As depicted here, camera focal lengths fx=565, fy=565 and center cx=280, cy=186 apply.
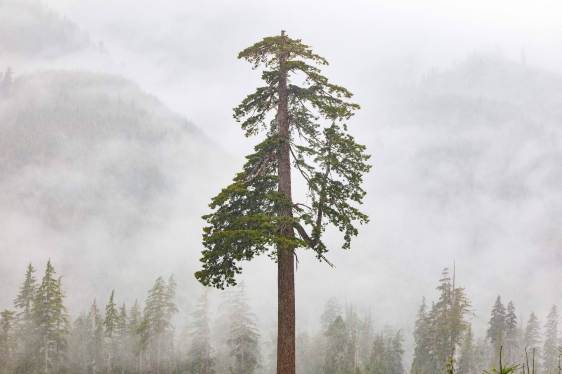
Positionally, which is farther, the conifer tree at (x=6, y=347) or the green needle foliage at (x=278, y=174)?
the conifer tree at (x=6, y=347)

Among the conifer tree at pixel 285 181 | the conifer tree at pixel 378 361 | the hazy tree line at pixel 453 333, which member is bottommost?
the conifer tree at pixel 378 361

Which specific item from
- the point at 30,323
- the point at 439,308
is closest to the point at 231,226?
the point at 439,308

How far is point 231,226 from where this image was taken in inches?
613

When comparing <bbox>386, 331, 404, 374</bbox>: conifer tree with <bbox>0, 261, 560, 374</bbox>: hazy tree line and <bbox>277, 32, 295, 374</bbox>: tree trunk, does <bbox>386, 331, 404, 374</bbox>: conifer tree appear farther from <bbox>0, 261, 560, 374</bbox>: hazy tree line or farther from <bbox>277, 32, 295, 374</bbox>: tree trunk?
<bbox>277, 32, 295, 374</bbox>: tree trunk

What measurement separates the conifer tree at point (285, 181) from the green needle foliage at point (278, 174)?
29 mm

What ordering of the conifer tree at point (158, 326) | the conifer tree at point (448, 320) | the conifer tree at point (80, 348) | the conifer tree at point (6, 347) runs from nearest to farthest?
1. the conifer tree at point (448, 320)
2. the conifer tree at point (6, 347)
3. the conifer tree at point (158, 326)
4. the conifer tree at point (80, 348)

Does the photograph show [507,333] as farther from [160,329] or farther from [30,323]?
[30,323]

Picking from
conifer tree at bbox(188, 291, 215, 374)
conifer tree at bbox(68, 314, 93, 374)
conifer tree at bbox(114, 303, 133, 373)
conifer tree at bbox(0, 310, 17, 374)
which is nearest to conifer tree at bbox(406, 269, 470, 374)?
conifer tree at bbox(188, 291, 215, 374)

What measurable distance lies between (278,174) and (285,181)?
0.40 m

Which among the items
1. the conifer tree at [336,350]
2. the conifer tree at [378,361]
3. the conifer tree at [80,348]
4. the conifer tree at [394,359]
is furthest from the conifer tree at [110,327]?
the conifer tree at [394,359]

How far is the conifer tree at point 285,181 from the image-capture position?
15.3 meters

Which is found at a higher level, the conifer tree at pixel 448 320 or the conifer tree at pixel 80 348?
the conifer tree at pixel 448 320

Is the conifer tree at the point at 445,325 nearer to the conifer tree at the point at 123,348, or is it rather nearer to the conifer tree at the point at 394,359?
the conifer tree at the point at 394,359

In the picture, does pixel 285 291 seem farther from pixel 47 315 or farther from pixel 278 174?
pixel 47 315
